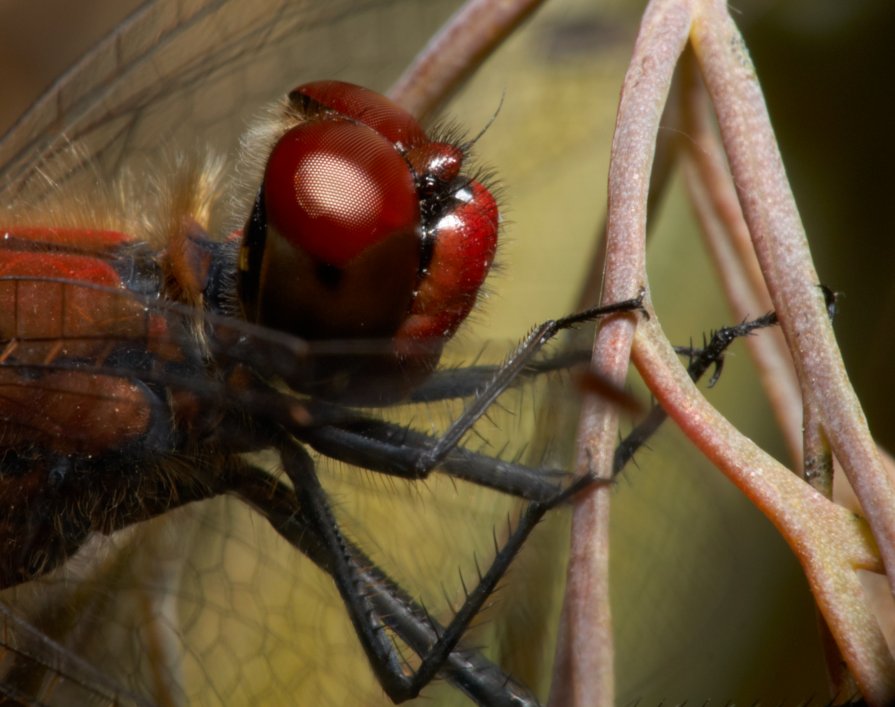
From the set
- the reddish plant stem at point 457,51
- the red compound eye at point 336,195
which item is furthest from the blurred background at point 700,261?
the red compound eye at point 336,195

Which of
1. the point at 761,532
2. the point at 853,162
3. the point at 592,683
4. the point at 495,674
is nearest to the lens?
the point at 592,683

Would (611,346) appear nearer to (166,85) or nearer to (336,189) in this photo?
(336,189)

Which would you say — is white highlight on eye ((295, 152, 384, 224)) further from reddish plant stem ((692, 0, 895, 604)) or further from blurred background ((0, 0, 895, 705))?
reddish plant stem ((692, 0, 895, 604))

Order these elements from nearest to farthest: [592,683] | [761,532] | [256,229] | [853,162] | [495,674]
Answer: [592,683] < [256,229] < [495,674] < [761,532] < [853,162]

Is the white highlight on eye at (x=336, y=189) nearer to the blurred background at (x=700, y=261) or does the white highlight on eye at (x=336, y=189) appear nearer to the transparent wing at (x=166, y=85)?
the blurred background at (x=700, y=261)

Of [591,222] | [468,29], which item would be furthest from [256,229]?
[591,222]

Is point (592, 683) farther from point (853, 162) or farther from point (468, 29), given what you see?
point (853, 162)

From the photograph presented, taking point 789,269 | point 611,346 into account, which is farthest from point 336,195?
point 789,269

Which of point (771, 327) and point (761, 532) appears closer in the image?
point (771, 327)
